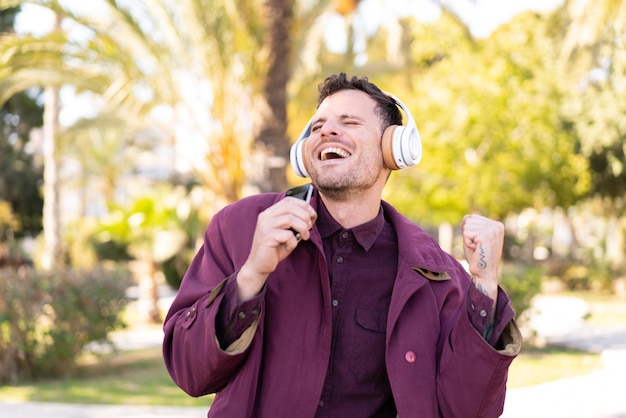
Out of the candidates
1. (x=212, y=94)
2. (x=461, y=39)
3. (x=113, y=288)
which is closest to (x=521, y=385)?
(x=113, y=288)

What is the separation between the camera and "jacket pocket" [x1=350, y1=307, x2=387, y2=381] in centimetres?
245

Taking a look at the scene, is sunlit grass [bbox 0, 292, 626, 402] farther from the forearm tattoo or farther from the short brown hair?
the forearm tattoo

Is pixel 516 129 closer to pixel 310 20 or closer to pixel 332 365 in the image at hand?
pixel 310 20

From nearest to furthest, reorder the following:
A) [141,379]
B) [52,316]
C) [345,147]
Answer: [345,147]
[52,316]
[141,379]

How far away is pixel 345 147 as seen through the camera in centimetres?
251

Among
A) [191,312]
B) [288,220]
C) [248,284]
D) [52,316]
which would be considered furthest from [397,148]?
[52,316]

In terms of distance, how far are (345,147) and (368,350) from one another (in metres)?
0.62

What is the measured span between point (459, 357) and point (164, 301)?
694 inches

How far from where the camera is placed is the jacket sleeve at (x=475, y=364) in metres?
2.29

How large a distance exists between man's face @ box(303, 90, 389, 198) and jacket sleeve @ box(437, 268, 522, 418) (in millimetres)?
487

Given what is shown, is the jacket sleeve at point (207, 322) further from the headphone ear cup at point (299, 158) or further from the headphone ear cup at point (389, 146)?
the headphone ear cup at point (389, 146)

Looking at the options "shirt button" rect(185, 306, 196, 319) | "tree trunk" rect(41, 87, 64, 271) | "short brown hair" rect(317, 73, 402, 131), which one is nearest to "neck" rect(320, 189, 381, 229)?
"short brown hair" rect(317, 73, 402, 131)

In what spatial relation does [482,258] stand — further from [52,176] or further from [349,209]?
[52,176]

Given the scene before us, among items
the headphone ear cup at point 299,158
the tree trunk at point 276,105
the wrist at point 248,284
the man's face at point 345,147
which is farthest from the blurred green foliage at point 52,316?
the wrist at point 248,284
